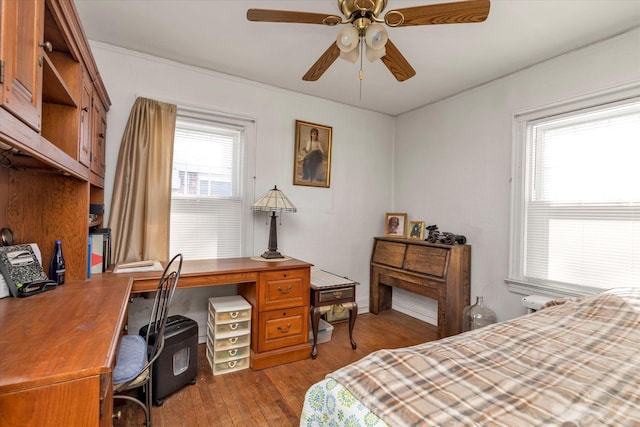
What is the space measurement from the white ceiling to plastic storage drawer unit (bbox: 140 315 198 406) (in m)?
2.22

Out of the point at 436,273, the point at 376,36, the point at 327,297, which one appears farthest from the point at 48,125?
the point at 436,273

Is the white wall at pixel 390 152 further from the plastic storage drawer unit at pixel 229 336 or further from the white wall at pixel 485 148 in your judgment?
the plastic storage drawer unit at pixel 229 336

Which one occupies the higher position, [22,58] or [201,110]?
[201,110]

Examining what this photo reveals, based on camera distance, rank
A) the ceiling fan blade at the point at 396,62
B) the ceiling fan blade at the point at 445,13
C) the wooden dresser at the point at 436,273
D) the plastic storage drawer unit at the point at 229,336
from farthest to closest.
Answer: the wooden dresser at the point at 436,273, the plastic storage drawer unit at the point at 229,336, the ceiling fan blade at the point at 396,62, the ceiling fan blade at the point at 445,13

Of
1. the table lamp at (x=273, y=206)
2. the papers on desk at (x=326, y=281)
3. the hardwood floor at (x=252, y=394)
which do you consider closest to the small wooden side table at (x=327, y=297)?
the papers on desk at (x=326, y=281)

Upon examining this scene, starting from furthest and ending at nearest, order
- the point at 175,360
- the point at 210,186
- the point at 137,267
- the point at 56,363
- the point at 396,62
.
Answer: the point at 210,186, the point at 137,267, the point at 175,360, the point at 396,62, the point at 56,363

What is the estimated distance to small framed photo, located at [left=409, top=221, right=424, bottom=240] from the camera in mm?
3600

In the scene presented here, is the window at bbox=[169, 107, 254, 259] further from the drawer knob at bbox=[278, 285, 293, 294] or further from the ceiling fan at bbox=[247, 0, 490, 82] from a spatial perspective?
the ceiling fan at bbox=[247, 0, 490, 82]

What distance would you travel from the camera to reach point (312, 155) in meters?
3.51

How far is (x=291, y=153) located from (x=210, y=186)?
0.97 metres

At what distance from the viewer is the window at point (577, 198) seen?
7.22 ft

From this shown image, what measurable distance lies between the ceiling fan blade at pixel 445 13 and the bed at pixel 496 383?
1.58 metres

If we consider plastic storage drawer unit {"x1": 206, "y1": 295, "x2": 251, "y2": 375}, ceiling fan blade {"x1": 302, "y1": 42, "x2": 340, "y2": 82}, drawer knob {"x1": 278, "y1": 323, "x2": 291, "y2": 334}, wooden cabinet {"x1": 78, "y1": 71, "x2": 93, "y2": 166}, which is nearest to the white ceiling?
ceiling fan blade {"x1": 302, "y1": 42, "x2": 340, "y2": 82}

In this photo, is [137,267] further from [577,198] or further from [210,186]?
[577,198]
